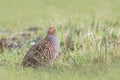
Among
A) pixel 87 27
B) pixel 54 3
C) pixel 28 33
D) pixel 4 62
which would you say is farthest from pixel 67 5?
pixel 4 62

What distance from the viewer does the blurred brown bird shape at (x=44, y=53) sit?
9939 mm

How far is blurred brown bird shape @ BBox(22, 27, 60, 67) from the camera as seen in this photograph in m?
9.94

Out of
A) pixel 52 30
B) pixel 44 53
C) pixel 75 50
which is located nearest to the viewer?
pixel 44 53

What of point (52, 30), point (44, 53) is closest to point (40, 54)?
point (44, 53)

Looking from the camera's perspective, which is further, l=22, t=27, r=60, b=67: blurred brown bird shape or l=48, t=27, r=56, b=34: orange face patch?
l=48, t=27, r=56, b=34: orange face patch

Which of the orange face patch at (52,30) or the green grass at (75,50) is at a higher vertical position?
the orange face patch at (52,30)

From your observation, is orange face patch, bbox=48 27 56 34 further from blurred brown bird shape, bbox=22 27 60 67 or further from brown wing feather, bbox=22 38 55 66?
brown wing feather, bbox=22 38 55 66

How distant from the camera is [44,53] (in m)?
9.97

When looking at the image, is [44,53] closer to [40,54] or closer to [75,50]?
[40,54]

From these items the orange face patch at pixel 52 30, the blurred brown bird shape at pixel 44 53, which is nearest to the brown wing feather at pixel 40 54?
the blurred brown bird shape at pixel 44 53

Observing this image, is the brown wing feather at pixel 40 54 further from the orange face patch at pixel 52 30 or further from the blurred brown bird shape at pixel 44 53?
the orange face patch at pixel 52 30

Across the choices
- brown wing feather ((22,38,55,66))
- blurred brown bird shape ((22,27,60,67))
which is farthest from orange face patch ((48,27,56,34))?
brown wing feather ((22,38,55,66))

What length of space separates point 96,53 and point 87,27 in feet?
9.00

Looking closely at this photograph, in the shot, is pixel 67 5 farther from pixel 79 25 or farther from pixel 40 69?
pixel 40 69
